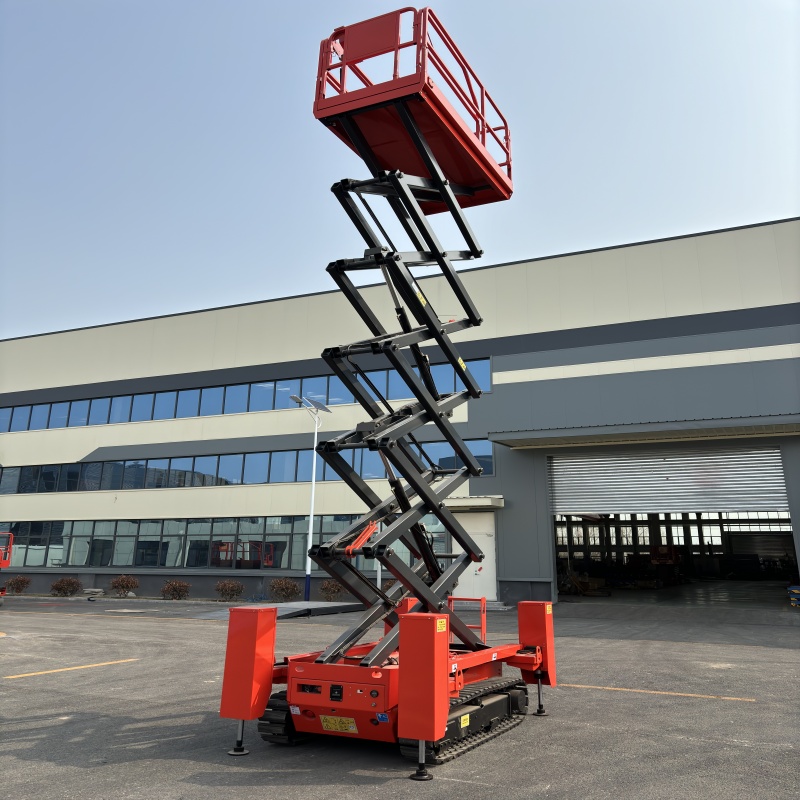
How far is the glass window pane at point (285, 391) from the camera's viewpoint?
27.9 metres

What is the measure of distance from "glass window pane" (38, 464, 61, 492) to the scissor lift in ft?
97.2

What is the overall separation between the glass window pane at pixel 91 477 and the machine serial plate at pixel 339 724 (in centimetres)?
2823

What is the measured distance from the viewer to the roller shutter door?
20656 millimetres

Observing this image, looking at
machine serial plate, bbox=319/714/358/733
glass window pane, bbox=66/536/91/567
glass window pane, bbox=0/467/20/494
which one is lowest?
machine serial plate, bbox=319/714/358/733

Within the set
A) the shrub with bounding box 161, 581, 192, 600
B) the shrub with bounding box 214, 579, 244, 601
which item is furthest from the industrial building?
the shrub with bounding box 161, 581, 192, 600

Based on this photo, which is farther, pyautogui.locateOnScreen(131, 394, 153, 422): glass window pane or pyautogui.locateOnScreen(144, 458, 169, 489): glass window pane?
pyautogui.locateOnScreen(131, 394, 153, 422): glass window pane

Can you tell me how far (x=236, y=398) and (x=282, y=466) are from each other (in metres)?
4.08

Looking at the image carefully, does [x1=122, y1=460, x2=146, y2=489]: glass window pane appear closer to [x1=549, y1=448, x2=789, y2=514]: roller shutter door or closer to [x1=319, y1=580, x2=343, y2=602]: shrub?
[x1=319, y1=580, x2=343, y2=602]: shrub

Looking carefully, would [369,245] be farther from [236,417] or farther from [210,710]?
[236,417]

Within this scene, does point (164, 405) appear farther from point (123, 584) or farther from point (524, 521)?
point (524, 521)

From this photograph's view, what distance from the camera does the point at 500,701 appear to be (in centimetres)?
631

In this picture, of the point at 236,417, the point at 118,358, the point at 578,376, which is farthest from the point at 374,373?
the point at 118,358

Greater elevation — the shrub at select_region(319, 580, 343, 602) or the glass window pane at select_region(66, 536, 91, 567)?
the glass window pane at select_region(66, 536, 91, 567)

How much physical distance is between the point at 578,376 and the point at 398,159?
17.3m
